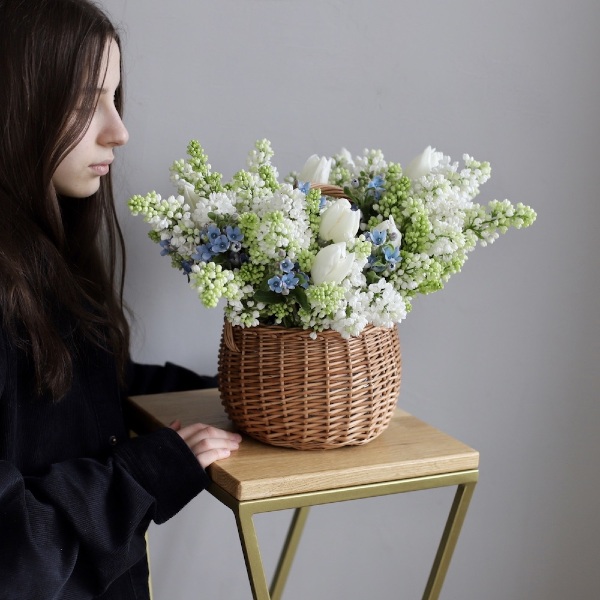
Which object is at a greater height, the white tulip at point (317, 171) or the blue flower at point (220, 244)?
the white tulip at point (317, 171)

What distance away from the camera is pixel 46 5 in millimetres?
1093

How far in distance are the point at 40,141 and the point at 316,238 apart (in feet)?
1.18

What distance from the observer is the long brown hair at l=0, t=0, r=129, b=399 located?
1072 millimetres

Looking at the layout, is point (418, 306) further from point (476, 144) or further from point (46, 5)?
point (46, 5)

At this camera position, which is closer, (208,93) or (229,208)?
(229,208)

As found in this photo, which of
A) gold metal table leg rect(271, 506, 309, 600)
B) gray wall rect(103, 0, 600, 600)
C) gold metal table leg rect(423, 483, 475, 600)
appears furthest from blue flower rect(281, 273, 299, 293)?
gold metal table leg rect(271, 506, 309, 600)

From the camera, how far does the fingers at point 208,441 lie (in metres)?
1.08

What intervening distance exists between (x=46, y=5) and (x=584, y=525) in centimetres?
132

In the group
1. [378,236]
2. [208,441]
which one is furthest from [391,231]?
[208,441]

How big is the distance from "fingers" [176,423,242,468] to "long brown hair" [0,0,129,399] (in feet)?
0.57

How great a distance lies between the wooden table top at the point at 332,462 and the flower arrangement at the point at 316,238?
0.17 metres

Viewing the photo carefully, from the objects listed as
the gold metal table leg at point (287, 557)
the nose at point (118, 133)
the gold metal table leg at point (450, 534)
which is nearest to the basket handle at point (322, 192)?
the nose at point (118, 133)

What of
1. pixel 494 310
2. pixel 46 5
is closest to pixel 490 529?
pixel 494 310

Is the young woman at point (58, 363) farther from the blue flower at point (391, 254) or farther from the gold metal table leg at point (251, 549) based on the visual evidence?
the blue flower at point (391, 254)
